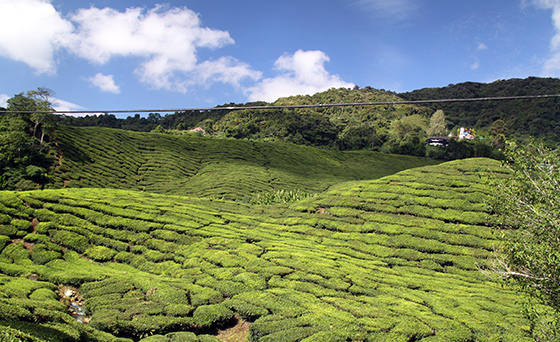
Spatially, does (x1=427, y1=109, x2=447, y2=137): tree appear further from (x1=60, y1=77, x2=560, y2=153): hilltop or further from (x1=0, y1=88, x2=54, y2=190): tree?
(x1=0, y1=88, x2=54, y2=190): tree

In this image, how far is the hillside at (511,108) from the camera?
84562mm

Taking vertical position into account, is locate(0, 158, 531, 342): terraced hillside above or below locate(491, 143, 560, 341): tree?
below

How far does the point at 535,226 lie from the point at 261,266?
8773mm

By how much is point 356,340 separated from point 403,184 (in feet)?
56.6

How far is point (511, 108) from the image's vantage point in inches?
3935

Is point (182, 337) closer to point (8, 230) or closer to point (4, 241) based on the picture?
point (4, 241)

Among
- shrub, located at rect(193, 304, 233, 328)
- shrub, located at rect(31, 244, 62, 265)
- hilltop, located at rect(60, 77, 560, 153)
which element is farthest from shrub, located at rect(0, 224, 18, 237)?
hilltop, located at rect(60, 77, 560, 153)

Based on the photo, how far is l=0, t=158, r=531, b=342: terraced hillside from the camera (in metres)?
8.40

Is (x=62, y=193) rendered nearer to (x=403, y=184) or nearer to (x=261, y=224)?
(x=261, y=224)

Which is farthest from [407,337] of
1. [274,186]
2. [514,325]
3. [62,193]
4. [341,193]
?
[274,186]

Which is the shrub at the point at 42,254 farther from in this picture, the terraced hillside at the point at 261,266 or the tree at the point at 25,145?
the tree at the point at 25,145

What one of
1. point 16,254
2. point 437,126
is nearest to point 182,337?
point 16,254

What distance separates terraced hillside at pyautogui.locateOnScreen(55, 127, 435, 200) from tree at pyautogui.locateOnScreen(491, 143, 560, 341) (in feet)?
89.0

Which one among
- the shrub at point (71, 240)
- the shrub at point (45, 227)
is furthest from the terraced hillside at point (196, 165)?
the shrub at point (71, 240)
